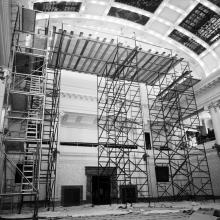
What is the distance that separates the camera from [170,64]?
56.4 ft

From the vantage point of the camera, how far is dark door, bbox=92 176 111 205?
1549 centimetres

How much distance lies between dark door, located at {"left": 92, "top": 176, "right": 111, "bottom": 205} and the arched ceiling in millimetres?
10304

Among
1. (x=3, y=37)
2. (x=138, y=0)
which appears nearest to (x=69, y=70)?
(x=138, y=0)

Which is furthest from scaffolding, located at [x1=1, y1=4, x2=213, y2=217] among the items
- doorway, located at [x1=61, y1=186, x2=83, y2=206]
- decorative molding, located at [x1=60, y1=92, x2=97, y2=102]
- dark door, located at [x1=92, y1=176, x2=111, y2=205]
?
doorway, located at [x1=61, y1=186, x2=83, y2=206]

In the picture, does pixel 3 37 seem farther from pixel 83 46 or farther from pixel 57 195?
pixel 57 195

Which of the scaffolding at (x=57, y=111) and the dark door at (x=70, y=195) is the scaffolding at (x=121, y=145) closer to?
the scaffolding at (x=57, y=111)

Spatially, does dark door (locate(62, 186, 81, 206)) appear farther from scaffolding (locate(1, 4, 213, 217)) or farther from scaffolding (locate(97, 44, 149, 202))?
scaffolding (locate(97, 44, 149, 202))

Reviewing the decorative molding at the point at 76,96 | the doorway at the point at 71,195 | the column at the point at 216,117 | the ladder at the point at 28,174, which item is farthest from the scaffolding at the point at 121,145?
the column at the point at 216,117

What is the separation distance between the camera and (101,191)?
1597 cm

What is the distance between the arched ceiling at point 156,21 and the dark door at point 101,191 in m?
10.3

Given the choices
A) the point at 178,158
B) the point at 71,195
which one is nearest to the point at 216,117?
the point at 178,158

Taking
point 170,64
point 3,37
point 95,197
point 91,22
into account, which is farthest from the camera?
point 91,22

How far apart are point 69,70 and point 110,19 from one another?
16.8ft

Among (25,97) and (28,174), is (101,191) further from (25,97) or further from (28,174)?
(25,97)
